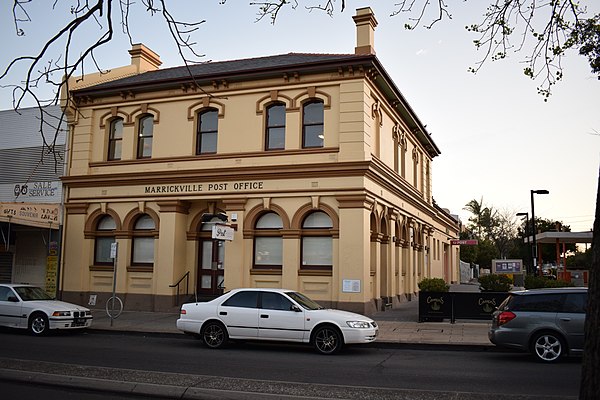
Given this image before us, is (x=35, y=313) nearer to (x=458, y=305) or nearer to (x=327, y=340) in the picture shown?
(x=327, y=340)

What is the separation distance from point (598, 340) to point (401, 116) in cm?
2328

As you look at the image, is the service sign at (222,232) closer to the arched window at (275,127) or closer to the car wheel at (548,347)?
the arched window at (275,127)

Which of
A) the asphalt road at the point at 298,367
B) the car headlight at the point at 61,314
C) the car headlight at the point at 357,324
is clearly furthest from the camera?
the car headlight at the point at 61,314

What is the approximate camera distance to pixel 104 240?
23641 mm

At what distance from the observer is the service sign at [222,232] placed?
18.5 m

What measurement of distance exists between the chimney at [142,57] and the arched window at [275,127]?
10.2 m

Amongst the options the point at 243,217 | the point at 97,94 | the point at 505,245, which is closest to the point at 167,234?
the point at 243,217

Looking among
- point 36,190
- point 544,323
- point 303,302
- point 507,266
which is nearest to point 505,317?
point 544,323

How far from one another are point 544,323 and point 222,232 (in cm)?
1036

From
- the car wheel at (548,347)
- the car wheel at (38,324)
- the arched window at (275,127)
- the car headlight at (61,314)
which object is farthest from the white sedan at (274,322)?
the arched window at (275,127)

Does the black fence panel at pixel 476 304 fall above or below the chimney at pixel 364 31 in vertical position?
below

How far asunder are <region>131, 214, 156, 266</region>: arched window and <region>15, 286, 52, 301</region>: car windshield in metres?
5.31

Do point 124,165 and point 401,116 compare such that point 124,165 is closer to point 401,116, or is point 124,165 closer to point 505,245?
point 401,116

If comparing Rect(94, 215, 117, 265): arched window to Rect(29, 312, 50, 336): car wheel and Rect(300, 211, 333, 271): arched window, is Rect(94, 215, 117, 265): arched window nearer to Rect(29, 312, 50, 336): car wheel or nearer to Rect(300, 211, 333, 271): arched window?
Rect(29, 312, 50, 336): car wheel
